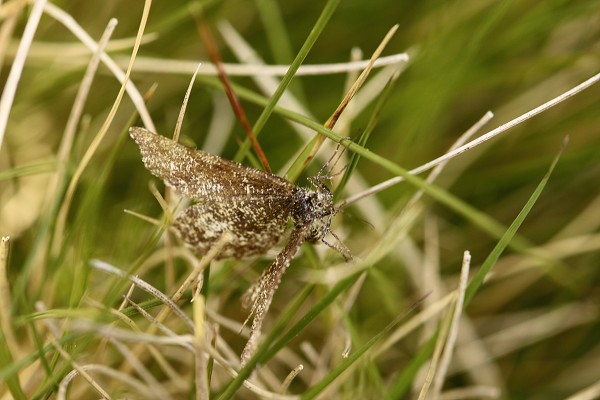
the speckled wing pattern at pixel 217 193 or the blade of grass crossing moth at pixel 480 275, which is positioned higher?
the speckled wing pattern at pixel 217 193

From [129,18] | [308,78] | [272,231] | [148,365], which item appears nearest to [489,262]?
[272,231]

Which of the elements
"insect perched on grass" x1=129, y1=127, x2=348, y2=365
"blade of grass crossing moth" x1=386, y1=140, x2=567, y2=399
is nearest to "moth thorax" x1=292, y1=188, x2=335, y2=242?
"insect perched on grass" x1=129, y1=127, x2=348, y2=365

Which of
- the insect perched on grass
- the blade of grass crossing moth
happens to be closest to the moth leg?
the insect perched on grass

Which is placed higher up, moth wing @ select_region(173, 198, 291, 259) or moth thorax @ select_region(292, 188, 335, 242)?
moth wing @ select_region(173, 198, 291, 259)

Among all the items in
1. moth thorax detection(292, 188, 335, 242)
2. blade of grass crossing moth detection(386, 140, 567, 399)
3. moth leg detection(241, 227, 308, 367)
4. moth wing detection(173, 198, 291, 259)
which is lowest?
blade of grass crossing moth detection(386, 140, 567, 399)

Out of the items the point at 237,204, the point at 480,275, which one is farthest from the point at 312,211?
the point at 480,275

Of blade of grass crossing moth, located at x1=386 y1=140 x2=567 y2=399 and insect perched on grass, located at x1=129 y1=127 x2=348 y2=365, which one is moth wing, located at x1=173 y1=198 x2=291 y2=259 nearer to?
insect perched on grass, located at x1=129 y1=127 x2=348 y2=365

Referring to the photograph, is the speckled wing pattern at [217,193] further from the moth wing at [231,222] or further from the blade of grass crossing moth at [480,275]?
the blade of grass crossing moth at [480,275]

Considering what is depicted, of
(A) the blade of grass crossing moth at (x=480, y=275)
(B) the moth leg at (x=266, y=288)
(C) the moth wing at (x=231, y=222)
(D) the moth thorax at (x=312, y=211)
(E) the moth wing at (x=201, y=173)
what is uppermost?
(E) the moth wing at (x=201, y=173)

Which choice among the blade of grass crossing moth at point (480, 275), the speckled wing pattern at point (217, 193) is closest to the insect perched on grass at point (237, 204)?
the speckled wing pattern at point (217, 193)
